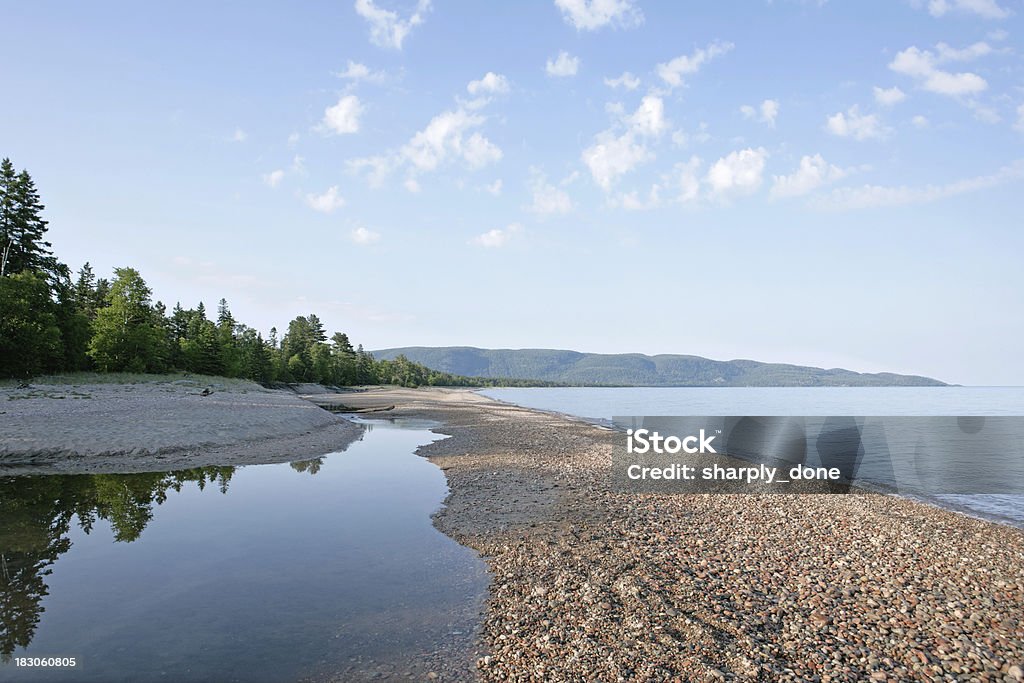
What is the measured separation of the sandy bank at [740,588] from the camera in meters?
8.09

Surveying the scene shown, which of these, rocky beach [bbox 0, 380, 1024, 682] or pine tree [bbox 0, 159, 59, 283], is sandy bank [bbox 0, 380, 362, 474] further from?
pine tree [bbox 0, 159, 59, 283]

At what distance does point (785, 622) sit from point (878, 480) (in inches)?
835

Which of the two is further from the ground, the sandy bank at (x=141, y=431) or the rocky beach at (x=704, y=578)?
the sandy bank at (x=141, y=431)

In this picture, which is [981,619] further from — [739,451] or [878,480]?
[739,451]

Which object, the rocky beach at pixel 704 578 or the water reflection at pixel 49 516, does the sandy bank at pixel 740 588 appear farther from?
the water reflection at pixel 49 516

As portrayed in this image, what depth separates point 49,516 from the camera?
49.9 ft

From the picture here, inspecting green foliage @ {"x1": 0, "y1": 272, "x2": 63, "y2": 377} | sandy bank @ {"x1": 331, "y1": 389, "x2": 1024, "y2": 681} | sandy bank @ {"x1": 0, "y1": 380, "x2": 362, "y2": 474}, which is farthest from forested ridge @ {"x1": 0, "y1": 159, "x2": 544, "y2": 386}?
sandy bank @ {"x1": 331, "y1": 389, "x2": 1024, "y2": 681}

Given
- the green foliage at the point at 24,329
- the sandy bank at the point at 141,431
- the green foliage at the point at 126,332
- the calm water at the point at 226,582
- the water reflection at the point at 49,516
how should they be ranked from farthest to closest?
the green foliage at the point at 126,332 < the green foliage at the point at 24,329 < the sandy bank at the point at 141,431 < the water reflection at the point at 49,516 < the calm water at the point at 226,582

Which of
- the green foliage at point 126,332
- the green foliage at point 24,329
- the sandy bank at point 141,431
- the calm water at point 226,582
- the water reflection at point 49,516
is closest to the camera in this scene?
the calm water at point 226,582

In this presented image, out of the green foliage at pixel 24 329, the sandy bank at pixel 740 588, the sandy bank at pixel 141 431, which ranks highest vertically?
the green foliage at pixel 24 329

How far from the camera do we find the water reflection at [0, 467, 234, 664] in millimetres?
9387

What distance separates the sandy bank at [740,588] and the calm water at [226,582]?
154 cm

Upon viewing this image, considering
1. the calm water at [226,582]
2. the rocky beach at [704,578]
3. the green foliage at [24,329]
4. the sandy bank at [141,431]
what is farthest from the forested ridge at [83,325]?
the calm water at [226,582]

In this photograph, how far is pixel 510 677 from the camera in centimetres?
761
